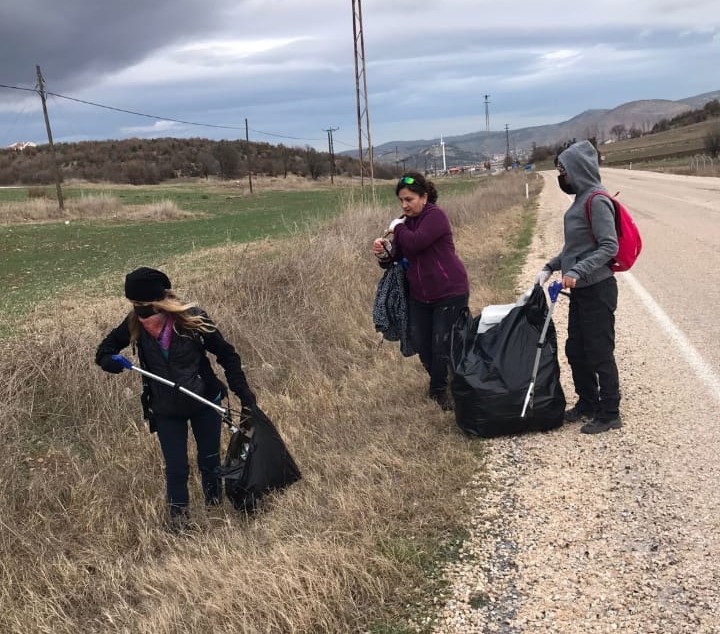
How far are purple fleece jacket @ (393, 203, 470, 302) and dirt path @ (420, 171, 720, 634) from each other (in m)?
1.13

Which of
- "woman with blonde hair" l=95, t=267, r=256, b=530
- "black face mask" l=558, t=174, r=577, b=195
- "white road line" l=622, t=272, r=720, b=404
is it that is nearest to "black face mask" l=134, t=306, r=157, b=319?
"woman with blonde hair" l=95, t=267, r=256, b=530

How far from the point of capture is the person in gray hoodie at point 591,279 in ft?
12.4

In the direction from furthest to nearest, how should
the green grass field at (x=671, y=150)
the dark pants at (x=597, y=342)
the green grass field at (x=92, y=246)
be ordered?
the green grass field at (x=671, y=150), the green grass field at (x=92, y=246), the dark pants at (x=597, y=342)

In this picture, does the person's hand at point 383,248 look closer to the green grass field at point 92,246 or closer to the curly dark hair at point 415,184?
the curly dark hair at point 415,184

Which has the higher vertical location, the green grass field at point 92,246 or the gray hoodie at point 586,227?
the gray hoodie at point 586,227

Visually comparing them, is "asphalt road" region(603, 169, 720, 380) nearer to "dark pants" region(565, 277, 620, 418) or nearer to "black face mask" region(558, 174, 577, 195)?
"dark pants" region(565, 277, 620, 418)

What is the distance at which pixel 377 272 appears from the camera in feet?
32.3

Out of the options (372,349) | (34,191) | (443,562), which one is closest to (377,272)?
(372,349)

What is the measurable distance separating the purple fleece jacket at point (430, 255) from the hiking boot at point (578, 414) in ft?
3.65

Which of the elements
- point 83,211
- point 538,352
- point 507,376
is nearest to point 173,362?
point 507,376

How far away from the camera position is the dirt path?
2479 millimetres

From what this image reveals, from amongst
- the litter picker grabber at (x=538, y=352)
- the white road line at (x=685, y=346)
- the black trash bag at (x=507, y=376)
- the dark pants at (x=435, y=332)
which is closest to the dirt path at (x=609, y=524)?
the white road line at (x=685, y=346)

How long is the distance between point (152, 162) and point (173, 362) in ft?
389

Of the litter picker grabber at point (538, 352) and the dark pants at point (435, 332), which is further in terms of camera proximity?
the dark pants at point (435, 332)
